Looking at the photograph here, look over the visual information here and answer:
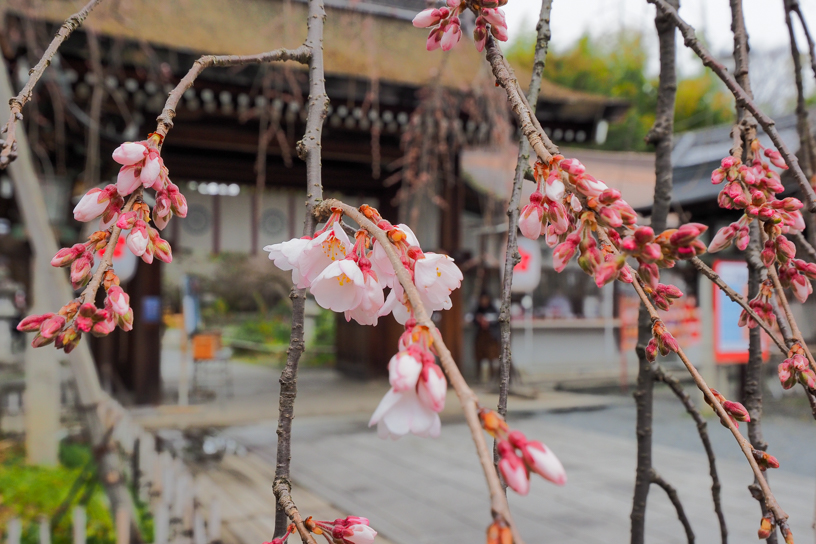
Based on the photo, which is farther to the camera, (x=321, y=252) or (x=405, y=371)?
(x=321, y=252)

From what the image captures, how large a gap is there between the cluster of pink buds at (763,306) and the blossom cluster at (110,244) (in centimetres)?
63

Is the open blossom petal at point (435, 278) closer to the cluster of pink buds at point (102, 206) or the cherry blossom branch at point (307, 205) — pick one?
the cherry blossom branch at point (307, 205)

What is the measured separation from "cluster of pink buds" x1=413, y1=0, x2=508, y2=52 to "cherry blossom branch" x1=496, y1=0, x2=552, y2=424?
9cm

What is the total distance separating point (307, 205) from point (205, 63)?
159 mm

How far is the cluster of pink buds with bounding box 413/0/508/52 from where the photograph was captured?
1.93ft

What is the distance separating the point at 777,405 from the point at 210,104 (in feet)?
22.0

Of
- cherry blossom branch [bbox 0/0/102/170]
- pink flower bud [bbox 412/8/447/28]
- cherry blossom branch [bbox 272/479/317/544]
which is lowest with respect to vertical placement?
cherry blossom branch [bbox 272/479/317/544]

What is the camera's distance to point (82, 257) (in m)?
0.45

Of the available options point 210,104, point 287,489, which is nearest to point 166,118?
point 287,489

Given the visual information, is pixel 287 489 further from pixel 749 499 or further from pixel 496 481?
pixel 749 499

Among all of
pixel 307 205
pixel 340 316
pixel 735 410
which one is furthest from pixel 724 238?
pixel 340 316

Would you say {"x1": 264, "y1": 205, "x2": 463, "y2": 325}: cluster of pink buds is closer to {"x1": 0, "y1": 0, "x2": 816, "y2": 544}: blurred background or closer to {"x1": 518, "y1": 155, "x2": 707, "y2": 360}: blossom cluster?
{"x1": 518, "y1": 155, "x2": 707, "y2": 360}: blossom cluster

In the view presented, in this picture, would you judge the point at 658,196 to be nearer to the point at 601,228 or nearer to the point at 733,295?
the point at 733,295

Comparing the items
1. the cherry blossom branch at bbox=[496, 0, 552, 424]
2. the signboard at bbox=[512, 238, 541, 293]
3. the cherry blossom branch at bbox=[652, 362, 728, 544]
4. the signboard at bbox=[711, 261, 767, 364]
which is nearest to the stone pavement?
the signboard at bbox=[711, 261, 767, 364]
